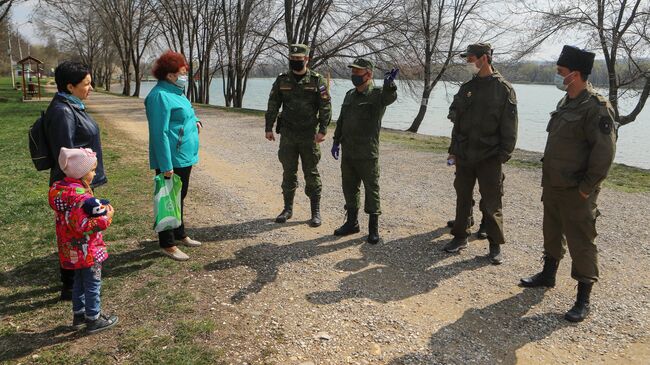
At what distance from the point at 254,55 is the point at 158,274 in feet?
80.8

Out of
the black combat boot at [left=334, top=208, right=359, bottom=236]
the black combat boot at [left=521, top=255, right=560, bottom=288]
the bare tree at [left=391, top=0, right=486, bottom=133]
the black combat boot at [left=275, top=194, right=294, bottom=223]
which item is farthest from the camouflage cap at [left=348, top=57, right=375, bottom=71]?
the bare tree at [left=391, top=0, right=486, bottom=133]

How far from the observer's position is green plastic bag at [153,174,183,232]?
401 cm

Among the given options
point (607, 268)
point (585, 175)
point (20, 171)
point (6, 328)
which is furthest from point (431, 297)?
point (20, 171)

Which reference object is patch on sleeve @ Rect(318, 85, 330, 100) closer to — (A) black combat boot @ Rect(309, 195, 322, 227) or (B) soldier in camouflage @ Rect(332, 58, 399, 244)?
(B) soldier in camouflage @ Rect(332, 58, 399, 244)

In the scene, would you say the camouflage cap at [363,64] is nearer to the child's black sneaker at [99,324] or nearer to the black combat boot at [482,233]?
the black combat boot at [482,233]

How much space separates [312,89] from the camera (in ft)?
17.3

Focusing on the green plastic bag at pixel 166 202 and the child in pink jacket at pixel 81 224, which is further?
the green plastic bag at pixel 166 202

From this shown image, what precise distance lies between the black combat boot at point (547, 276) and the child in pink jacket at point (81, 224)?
11.3 ft

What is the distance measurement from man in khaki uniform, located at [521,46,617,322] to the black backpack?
3.85m

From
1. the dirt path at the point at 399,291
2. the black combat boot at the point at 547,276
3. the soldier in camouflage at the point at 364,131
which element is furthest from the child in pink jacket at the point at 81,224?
the black combat boot at the point at 547,276

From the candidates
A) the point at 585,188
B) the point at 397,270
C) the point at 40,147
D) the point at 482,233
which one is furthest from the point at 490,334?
the point at 40,147

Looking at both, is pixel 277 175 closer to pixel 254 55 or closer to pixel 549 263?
pixel 549 263

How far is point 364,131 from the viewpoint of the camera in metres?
4.88

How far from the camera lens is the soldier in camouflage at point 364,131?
4.77m
